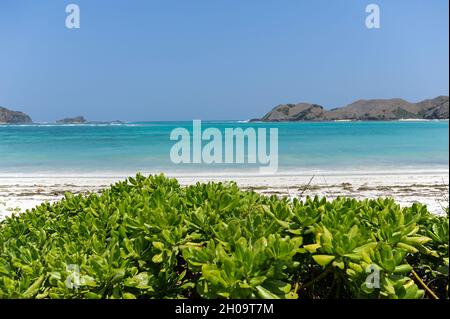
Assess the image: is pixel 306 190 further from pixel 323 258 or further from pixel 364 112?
pixel 364 112

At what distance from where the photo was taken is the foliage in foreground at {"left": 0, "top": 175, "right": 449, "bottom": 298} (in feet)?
4.21

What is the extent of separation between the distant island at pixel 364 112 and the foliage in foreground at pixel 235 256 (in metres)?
102

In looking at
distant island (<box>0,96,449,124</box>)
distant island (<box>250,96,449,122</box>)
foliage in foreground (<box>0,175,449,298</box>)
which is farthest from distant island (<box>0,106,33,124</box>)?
foliage in foreground (<box>0,175,449,298</box>)

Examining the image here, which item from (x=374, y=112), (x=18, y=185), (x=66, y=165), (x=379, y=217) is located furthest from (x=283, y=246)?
(x=374, y=112)

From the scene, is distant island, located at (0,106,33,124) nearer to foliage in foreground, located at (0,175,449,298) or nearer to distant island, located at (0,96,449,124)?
distant island, located at (0,96,449,124)

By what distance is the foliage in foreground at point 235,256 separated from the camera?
1.28 m

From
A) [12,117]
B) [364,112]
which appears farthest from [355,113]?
[12,117]

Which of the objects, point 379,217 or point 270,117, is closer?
point 379,217

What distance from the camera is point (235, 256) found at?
1297mm

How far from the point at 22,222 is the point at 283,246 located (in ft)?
5.35

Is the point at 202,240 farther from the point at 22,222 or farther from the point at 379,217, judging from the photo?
the point at 22,222

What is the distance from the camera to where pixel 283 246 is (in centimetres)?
126

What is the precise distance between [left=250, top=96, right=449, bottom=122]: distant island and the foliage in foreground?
102 meters
